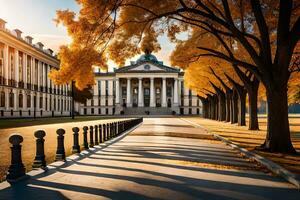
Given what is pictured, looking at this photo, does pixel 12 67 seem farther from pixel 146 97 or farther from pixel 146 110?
pixel 146 97

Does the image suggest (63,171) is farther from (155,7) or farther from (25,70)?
(25,70)

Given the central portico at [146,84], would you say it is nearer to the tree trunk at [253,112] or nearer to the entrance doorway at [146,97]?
the entrance doorway at [146,97]

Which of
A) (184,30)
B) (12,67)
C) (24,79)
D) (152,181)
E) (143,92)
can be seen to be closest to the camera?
(152,181)

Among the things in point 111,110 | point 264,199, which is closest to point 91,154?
point 264,199

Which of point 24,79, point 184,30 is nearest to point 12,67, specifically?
point 24,79

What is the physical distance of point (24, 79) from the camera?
7162 centimetres

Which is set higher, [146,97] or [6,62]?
[6,62]

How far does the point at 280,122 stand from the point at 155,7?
6.65 m

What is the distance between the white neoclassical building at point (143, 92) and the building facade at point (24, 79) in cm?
3546

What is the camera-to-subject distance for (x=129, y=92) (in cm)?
12888

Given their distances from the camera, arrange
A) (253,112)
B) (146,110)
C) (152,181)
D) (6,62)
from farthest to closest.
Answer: (146,110)
(6,62)
(253,112)
(152,181)

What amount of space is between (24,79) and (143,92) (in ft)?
216

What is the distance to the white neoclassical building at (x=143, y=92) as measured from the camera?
126844 mm

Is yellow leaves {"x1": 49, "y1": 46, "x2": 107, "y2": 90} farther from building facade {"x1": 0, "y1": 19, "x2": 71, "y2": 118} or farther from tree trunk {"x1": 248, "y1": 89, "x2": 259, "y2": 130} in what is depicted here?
building facade {"x1": 0, "y1": 19, "x2": 71, "y2": 118}
